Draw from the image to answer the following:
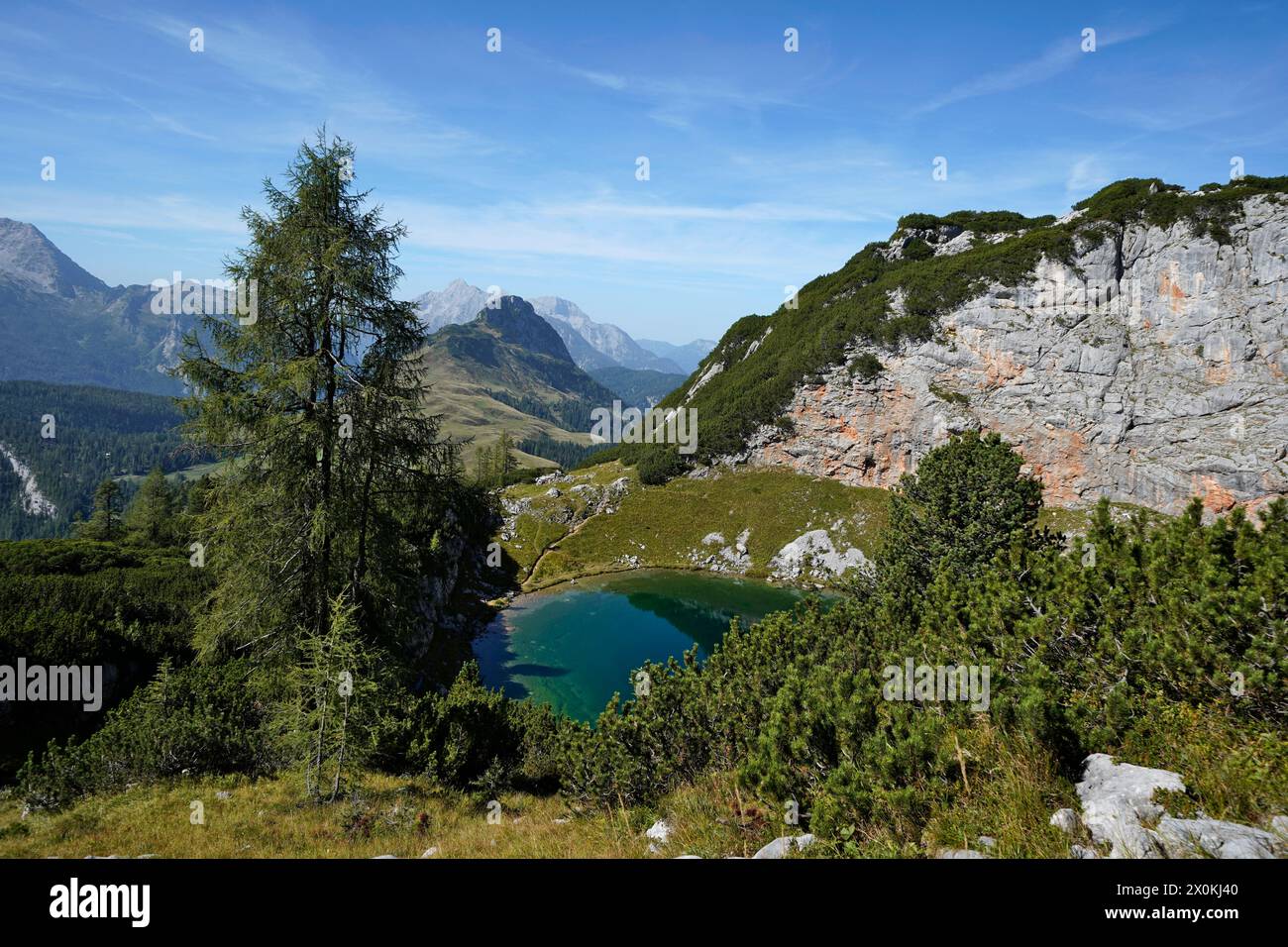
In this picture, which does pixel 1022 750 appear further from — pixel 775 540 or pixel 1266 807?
pixel 775 540

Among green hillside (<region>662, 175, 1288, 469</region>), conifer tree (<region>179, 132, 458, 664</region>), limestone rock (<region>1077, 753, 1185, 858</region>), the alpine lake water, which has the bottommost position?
the alpine lake water

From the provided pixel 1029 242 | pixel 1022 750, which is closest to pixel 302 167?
pixel 1022 750

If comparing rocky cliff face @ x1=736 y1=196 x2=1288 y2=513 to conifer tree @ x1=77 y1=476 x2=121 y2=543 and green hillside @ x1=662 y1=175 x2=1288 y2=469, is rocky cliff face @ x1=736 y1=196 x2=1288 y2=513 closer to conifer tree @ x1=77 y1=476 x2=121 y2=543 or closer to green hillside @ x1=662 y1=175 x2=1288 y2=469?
green hillside @ x1=662 y1=175 x2=1288 y2=469

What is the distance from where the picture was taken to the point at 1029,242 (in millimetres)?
81312

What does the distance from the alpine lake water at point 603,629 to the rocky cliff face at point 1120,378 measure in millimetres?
32201

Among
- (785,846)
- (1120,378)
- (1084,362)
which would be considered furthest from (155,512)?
(1120,378)

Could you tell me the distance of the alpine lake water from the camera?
46616 mm

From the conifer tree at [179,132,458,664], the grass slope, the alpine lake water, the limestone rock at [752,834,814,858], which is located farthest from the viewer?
the grass slope

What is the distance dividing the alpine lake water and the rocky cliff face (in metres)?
32.2

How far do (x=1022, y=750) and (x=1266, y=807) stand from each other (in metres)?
2.29

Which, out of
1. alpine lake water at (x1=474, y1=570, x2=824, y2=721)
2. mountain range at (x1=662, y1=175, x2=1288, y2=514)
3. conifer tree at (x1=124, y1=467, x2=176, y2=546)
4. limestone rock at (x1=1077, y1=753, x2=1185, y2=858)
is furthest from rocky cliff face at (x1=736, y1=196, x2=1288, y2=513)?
conifer tree at (x1=124, y1=467, x2=176, y2=546)

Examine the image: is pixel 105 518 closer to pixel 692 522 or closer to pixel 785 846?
pixel 692 522

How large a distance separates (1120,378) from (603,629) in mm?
73909

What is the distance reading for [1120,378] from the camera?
74250mm
